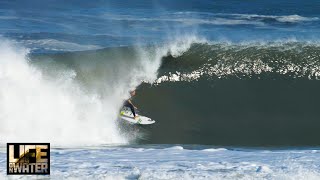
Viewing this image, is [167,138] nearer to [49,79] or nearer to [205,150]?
[205,150]

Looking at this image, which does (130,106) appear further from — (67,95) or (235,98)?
(235,98)

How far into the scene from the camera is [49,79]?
17531 mm

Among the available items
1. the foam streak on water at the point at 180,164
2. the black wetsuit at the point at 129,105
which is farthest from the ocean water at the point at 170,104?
the black wetsuit at the point at 129,105

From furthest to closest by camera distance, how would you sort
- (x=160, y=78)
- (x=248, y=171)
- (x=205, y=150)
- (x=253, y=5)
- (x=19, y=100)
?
(x=253, y=5) < (x=160, y=78) < (x=19, y=100) < (x=205, y=150) < (x=248, y=171)

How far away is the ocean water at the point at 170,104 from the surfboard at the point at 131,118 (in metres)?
Answer: 0.19

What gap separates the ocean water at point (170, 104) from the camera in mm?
12016

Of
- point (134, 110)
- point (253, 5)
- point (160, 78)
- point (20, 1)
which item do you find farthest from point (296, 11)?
point (134, 110)

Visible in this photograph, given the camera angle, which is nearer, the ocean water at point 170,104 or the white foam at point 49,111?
the ocean water at point 170,104

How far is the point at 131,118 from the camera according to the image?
15680mm

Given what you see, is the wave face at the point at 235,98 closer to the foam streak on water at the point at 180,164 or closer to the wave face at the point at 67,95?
the wave face at the point at 67,95

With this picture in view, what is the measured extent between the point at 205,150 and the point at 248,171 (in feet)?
8.25

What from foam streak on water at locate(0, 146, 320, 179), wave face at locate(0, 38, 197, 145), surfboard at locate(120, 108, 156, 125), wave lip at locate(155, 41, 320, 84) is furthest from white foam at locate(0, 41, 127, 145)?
wave lip at locate(155, 41, 320, 84)

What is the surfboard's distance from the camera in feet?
51.3

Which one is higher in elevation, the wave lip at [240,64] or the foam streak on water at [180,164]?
the wave lip at [240,64]
